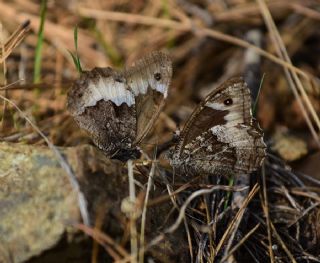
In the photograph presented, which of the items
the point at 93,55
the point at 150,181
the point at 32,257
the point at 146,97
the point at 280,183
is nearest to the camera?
the point at 32,257

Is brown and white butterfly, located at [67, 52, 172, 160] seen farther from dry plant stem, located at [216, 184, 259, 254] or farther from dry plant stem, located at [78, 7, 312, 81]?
dry plant stem, located at [78, 7, 312, 81]

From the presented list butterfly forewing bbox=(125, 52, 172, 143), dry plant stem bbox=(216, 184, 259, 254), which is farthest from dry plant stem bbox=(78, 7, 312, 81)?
dry plant stem bbox=(216, 184, 259, 254)

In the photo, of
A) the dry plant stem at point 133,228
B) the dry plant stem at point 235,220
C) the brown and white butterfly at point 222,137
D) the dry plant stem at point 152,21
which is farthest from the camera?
the dry plant stem at point 152,21

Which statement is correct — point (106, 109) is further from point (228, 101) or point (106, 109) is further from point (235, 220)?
point (235, 220)

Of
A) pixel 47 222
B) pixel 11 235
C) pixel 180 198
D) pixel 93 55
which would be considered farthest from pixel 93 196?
pixel 93 55

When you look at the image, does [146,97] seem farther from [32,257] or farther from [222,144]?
[32,257]

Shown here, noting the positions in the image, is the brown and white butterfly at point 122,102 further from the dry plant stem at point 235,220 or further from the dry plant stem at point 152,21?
the dry plant stem at point 152,21

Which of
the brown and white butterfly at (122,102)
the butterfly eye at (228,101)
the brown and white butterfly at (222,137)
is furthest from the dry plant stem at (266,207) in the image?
the brown and white butterfly at (122,102)
